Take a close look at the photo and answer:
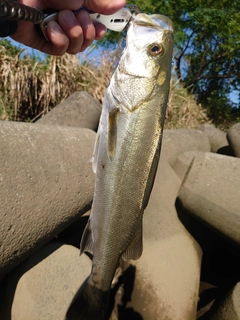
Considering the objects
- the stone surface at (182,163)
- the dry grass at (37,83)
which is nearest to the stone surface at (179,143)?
the stone surface at (182,163)

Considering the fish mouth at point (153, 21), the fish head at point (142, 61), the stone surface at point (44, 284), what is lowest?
the stone surface at point (44, 284)

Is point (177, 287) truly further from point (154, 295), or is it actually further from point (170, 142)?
point (170, 142)

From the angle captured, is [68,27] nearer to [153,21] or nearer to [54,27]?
[54,27]

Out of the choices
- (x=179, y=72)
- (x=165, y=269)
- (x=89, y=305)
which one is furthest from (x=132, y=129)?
(x=179, y=72)

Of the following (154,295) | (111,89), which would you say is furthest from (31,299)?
(111,89)

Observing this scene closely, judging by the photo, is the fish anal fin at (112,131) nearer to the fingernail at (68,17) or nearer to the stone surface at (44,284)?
the fingernail at (68,17)

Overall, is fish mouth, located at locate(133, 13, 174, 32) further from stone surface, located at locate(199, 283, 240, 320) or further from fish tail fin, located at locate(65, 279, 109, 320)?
stone surface, located at locate(199, 283, 240, 320)
